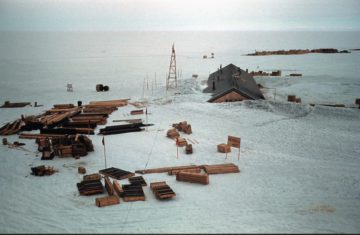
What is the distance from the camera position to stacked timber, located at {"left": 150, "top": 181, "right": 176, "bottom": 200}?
1252 cm

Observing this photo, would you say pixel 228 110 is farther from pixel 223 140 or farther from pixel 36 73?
pixel 36 73

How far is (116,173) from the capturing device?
1497cm

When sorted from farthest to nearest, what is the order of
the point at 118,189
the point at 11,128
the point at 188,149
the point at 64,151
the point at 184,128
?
the point at 11,128
the point at 184,128
the point at 188,149
the point at 64,151
the point at 118,189

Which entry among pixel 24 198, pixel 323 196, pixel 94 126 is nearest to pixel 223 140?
pixel 323 196

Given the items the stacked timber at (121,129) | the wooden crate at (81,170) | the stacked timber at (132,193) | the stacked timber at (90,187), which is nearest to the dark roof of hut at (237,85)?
the stacked timber at (121,129)

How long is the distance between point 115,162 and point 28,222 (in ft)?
19.7

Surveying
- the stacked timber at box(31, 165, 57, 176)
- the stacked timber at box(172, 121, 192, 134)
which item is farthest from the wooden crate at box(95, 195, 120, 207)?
the stacked timber at box(172, 121, 192, 134)

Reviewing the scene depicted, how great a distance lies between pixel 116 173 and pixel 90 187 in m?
1.94

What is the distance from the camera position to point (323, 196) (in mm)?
12969

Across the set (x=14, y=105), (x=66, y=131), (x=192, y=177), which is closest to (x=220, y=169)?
(x=192, y=177)

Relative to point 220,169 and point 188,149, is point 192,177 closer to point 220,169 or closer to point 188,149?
point 220,169

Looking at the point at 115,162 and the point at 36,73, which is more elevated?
the point at 36,73

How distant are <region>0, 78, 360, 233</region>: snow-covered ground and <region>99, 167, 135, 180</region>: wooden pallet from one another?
0.41 metres

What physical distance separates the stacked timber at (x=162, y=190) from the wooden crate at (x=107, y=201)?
5.17ft
